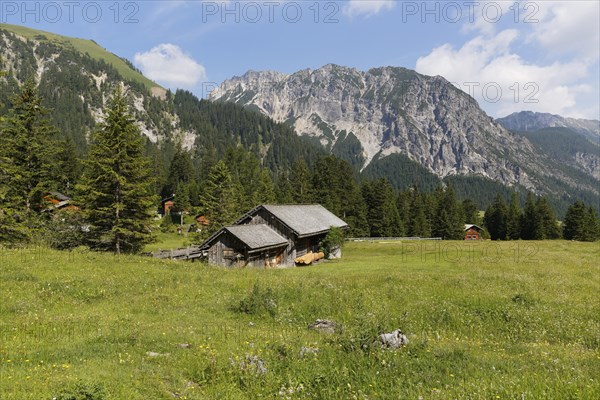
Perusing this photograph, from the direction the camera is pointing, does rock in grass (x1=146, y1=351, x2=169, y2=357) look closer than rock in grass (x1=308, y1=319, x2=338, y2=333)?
Yes

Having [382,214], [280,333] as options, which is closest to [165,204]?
[382,214]

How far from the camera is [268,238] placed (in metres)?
43.0

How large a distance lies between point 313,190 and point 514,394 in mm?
→ 76837

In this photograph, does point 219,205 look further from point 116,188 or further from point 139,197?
point 116,188

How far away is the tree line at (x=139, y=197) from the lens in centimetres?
3578

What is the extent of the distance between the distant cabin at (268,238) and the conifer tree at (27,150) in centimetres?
1711

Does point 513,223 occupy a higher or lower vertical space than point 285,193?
lower

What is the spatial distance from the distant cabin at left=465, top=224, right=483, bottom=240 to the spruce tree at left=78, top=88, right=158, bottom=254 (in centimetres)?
9252

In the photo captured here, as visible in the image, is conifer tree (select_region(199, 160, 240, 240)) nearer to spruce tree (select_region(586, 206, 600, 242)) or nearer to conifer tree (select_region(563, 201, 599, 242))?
conifer tree (select_region(563, 201, 599, 242))

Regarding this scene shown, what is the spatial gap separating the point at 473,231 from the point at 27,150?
105 m

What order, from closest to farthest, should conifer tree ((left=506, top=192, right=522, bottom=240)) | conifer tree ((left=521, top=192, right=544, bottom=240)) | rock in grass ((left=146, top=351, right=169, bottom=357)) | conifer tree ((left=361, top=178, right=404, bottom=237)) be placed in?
rock in grass ((left=146, top=351, right=169, bottom=357)) < conifer tree ((left=361, top=178, right=404, bottom=237)) < conifer tree ((left=521, top=192, right=544, bottom=240)) < conifer tree ((left=506, top=192, right=522, bottom=240))

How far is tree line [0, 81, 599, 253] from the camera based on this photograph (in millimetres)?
35781

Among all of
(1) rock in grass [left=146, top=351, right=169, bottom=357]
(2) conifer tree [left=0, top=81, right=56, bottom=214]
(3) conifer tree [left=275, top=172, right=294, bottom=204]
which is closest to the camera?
(1) rock in grass [left=146, top=351, right=169, bottom=357]

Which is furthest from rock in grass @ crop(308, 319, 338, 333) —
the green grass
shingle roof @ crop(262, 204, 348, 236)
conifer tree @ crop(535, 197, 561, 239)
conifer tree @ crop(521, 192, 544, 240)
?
conifer tree @ crop(535, 197, 561, 239)
